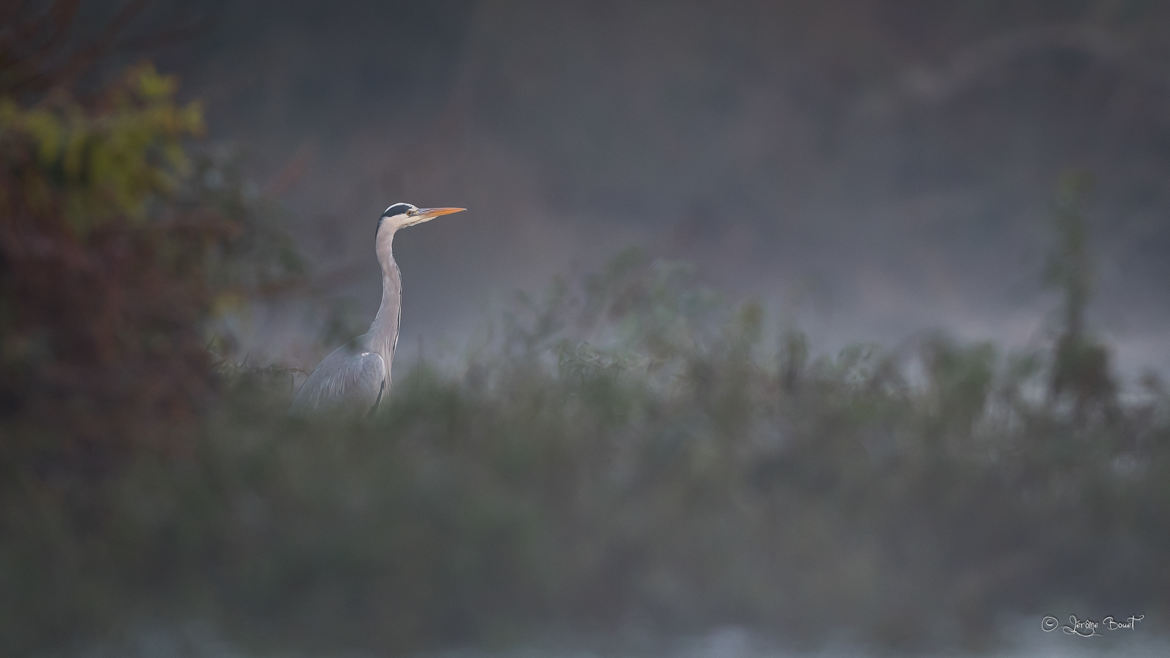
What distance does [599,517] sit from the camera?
2941 mm

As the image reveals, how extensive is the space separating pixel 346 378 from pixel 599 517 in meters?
2.70

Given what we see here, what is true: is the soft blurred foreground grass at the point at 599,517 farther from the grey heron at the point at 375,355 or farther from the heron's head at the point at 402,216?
the heron's head at the point at 402,216

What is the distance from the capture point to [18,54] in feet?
10.3

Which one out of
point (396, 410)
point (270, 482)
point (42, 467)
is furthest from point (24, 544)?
point (396, 410)

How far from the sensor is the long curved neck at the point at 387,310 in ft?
18.9

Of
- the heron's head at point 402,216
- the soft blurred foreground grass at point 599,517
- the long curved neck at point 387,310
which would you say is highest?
the heron's head at point 402,216

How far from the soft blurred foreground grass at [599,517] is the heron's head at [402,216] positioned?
8.16 ft

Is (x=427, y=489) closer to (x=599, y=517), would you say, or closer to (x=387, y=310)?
(x=599, y=517)

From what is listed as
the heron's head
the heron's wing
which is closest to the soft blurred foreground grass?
the heron's wing

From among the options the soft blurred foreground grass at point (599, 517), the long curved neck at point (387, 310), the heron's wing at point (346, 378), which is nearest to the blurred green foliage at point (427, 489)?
the soft blurred foreground grass at point (599, 517)

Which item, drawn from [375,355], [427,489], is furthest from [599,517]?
[375,355]

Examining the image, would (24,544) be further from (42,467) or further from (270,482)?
(270,482)

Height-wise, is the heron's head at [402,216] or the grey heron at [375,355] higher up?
the heron's head at [402,216]

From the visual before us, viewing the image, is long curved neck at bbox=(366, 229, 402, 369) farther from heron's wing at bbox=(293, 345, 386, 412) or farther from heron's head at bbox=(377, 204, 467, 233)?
heron's wing at bbox=(293, 345, 386, 412)
